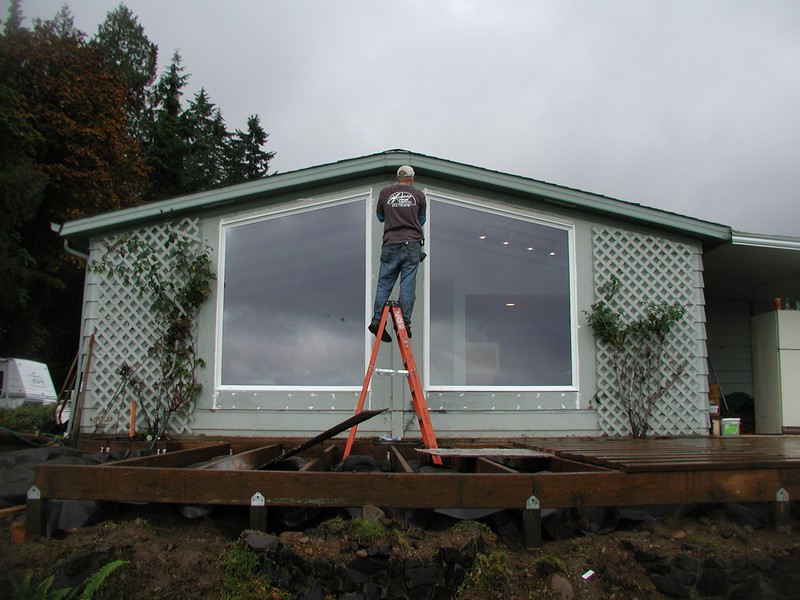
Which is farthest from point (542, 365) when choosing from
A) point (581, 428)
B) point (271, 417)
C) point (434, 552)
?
point (434, 552)

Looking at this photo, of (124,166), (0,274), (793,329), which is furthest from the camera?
(124,166)

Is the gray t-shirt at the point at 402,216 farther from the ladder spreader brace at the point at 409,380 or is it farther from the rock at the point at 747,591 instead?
the rock at the point at 747,591

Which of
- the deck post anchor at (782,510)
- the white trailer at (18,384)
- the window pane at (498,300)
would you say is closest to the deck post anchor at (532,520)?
the deck post anchor at (782,510)

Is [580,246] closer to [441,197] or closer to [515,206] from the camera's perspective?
[515,206]

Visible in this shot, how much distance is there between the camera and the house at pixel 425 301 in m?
5.90

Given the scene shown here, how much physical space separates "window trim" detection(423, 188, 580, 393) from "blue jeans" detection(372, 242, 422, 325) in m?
1.34

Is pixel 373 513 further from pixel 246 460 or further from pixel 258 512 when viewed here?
pixel 246 460

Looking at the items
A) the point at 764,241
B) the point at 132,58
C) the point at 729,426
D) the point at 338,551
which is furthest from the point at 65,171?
the point at 338,551

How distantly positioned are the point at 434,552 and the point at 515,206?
4262 millimetres

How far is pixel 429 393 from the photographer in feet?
19.2

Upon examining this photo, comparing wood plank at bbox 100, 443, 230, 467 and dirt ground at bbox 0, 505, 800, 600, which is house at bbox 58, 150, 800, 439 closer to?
wood plank at bbox 100, 443, 230, 467

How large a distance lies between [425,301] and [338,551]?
3394mm

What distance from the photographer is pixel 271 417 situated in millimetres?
5824

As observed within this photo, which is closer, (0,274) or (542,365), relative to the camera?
(542,365)
